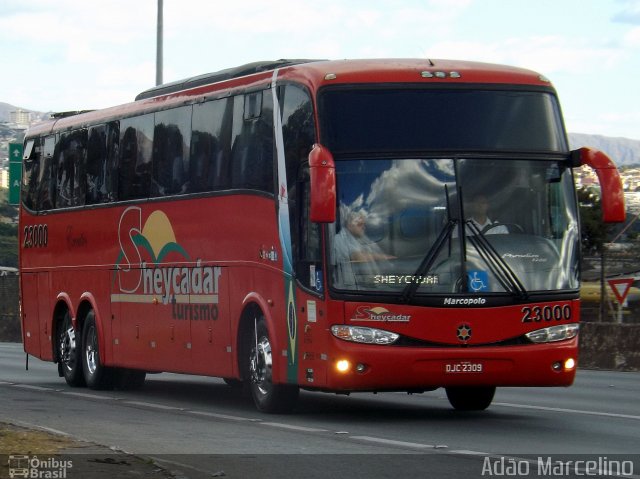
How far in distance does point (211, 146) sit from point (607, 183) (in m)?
5.09

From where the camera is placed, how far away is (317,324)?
14.8 metres

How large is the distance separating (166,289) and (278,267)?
12.9ft

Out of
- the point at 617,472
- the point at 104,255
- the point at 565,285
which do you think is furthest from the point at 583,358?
the point at 617,472

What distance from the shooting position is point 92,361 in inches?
882

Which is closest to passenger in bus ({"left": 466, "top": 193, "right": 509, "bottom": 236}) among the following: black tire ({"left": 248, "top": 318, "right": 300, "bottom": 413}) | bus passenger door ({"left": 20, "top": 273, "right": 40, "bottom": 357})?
black tire ({"left": 248, "top": 318, "right": 300, "bottom": 413})

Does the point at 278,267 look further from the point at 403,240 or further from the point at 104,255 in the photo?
the point at 104,255

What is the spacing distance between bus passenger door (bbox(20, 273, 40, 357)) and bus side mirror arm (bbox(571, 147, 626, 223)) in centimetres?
1218

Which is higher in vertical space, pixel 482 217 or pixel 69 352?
pixel 482 217

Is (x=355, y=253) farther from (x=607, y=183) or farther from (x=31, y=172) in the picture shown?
(x=31, y=172)

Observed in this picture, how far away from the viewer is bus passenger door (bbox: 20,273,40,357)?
24688 millimetres

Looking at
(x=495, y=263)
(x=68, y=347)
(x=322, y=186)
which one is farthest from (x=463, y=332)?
(x=68, y=347)

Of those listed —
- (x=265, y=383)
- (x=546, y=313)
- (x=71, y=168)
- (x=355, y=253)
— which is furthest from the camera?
(x=71, y=168)

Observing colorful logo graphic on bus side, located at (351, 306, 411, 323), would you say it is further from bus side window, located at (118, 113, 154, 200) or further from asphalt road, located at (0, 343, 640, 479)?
bus side window, located at (118, 113, 154, 200)

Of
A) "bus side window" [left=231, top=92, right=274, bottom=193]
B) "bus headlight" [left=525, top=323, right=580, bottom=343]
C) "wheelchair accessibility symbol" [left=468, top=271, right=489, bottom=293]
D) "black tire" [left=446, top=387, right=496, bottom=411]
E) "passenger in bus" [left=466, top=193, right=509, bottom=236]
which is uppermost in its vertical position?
"bus side window" [left=231, top=92, right=274, bottom=193]
